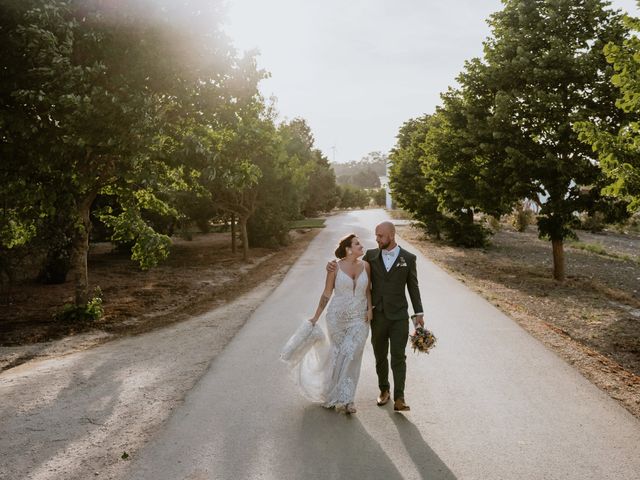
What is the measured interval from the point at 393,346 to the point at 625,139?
247 inches

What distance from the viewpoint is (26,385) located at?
21.3 feet


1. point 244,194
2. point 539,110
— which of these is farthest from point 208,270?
point 539,110

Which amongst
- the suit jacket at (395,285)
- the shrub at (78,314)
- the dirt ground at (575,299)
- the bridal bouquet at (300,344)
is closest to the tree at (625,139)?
the dirt ground at (575,299)

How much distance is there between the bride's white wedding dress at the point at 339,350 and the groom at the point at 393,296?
153mm

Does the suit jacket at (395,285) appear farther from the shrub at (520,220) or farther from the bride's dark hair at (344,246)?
the shrub at (520,220)

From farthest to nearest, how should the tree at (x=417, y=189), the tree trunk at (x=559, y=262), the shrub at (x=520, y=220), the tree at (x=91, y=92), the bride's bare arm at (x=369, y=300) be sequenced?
the shrub at (x=520, y=220) → the tree at (x=417, y=189) → the tree trunk at (x=559, y=262) → the tree at (x=91, y=92) → the bride's bare arm at (x=369, y=300)

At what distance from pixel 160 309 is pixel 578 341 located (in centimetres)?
983

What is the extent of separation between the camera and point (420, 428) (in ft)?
16.0

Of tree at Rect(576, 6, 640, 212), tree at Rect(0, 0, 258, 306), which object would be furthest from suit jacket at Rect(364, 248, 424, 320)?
tree at Rect(0, 0, 258, 306)

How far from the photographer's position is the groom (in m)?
5.31

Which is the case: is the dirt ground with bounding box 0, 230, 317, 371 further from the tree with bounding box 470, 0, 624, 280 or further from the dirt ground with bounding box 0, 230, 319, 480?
the tree with bounding box 470, 0, 624, 280

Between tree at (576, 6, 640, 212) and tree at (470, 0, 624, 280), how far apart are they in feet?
15.8

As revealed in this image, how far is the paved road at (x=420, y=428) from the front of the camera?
13.5 ft

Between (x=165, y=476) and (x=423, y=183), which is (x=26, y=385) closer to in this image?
(x=165, y=476)
